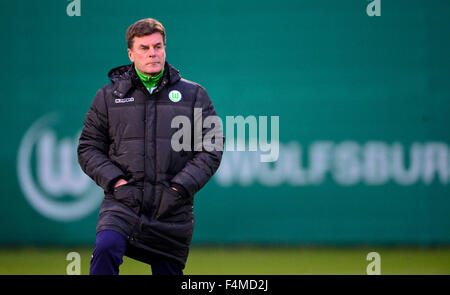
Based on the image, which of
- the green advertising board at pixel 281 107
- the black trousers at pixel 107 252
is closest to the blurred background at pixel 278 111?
the green advertising board at pixel 281 107

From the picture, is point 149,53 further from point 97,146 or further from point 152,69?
point 97,146

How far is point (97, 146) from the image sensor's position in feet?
14.8

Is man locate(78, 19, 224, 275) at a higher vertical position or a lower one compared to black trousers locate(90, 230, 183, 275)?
higher

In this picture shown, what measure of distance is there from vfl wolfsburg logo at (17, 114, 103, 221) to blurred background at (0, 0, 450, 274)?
0.6 inches

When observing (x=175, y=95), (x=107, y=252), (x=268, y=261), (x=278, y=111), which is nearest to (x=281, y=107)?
(x=278, y=111)

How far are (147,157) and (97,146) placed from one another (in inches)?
12.7

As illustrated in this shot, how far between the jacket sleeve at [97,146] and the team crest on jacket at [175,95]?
0.40 metres

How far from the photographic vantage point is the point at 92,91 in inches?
346

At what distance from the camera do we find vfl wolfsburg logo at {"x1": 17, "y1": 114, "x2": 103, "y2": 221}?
28.5 ft

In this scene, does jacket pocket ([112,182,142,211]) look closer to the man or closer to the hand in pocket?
the man

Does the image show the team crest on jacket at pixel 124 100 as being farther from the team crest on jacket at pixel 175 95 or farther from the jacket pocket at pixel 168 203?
the jacket pocket at pixel 168 203

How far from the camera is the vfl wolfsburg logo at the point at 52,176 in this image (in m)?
8.69

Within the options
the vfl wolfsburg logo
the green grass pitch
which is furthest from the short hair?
the vfl wolfsburg logo
